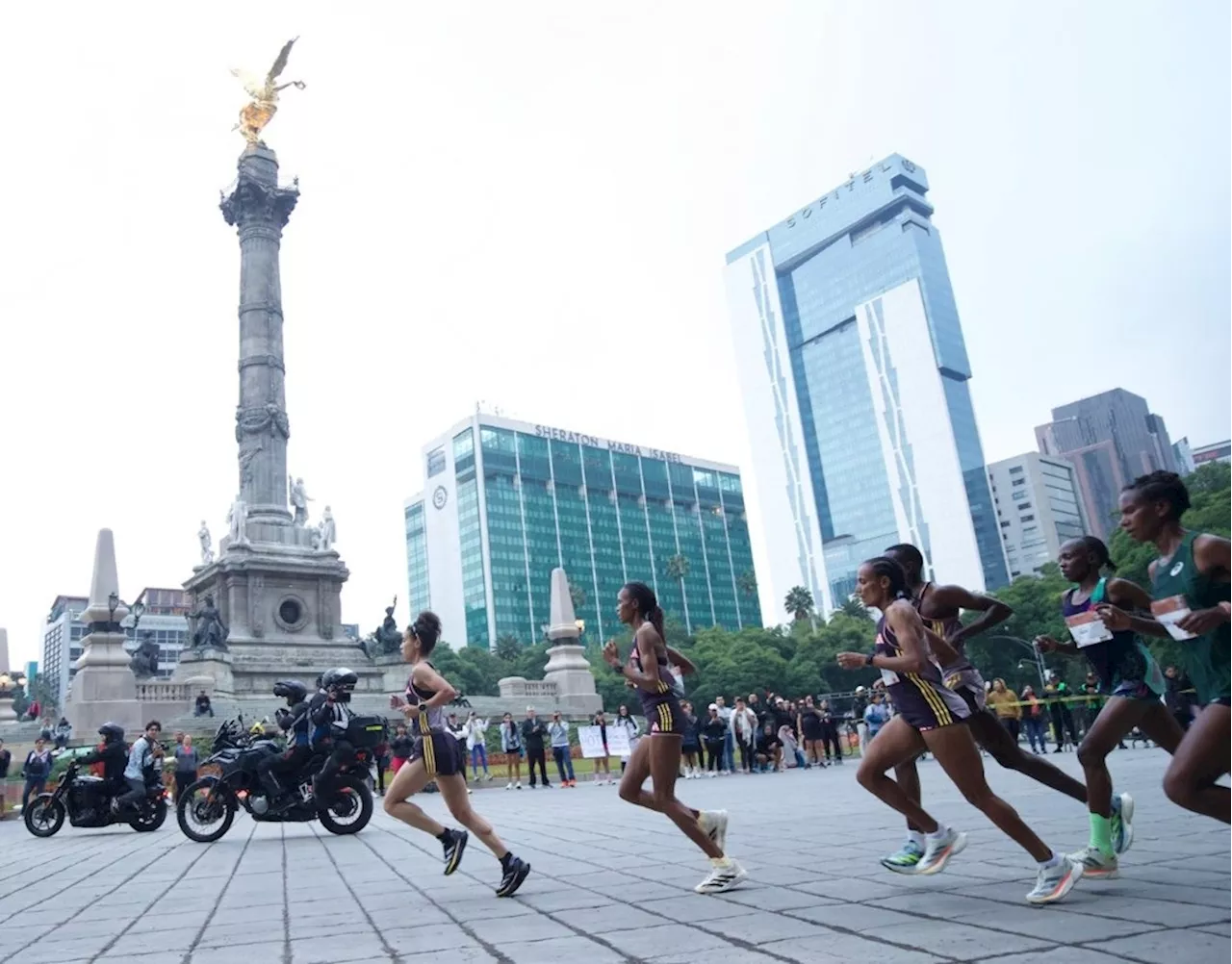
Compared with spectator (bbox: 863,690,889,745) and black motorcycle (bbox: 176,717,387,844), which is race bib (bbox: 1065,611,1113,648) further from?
spectator (bbox: 863,690,889,745)

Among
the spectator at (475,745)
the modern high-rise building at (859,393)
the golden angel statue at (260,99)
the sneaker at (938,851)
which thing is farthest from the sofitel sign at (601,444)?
the sneaker at (938,851)

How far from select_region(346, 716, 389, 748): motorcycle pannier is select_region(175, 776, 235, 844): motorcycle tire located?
1.78m

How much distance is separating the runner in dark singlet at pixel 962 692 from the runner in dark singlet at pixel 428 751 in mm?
2419

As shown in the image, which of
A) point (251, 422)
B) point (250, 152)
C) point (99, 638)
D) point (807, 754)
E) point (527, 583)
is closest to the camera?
point (807, 754)

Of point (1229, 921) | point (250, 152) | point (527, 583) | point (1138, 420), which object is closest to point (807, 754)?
point (1229, 921)

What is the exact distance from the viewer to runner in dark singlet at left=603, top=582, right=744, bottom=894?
5.78 meters

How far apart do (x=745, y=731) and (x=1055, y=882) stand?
18.0 m

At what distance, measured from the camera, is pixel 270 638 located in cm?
3566

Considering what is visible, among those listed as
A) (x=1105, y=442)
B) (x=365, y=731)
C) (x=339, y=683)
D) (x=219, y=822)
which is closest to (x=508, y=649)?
(x=219, y=822)

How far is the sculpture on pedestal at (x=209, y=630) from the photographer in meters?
33.4

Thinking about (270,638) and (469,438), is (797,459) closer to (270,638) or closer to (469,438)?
(469,438)

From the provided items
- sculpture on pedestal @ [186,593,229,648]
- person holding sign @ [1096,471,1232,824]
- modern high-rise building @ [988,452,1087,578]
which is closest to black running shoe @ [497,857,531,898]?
person holding sign @ [1096,471,1232,824]

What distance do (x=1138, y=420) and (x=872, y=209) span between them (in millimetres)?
69238

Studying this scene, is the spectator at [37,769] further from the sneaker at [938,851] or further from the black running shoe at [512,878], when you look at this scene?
the sneaker at [938,851]
